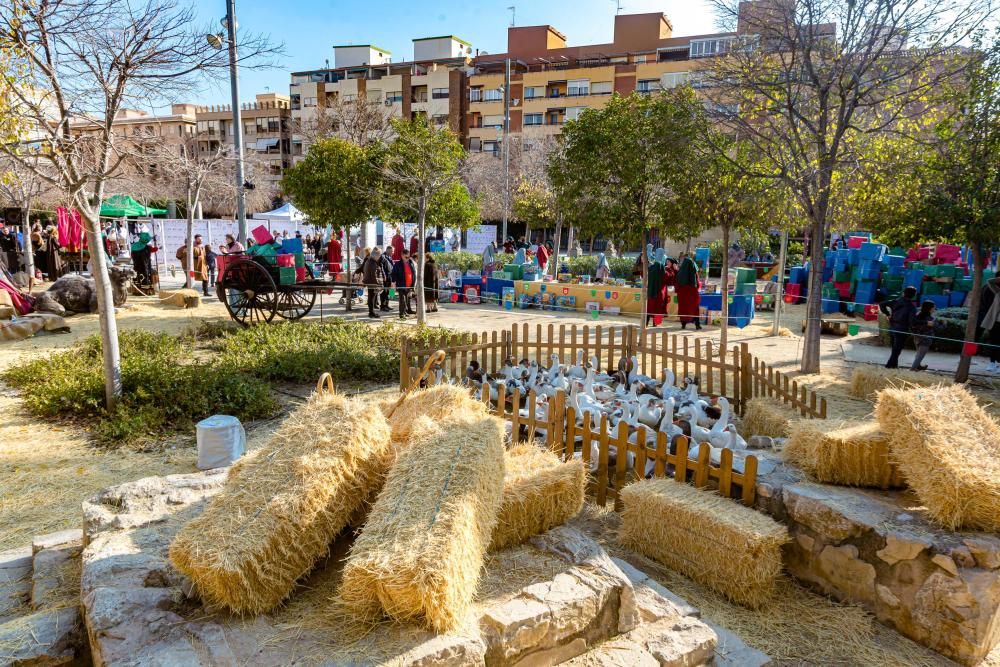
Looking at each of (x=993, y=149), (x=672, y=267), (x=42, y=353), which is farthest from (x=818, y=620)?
(x=672, y=267)

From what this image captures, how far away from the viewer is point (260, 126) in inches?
2511

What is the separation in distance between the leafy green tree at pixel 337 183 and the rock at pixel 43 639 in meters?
11.6

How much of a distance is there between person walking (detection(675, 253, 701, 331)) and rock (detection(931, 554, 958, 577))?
9.68 metres

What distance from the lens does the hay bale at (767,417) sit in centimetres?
576

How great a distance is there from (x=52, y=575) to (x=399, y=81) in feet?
195

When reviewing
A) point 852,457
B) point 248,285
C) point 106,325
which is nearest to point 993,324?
point 852,457

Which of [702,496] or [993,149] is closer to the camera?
[702,496]

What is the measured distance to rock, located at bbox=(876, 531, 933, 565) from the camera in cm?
324

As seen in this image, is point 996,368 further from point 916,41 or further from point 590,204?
point 590,204

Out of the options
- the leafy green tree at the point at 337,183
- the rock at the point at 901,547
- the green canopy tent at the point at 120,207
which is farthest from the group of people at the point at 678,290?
the green canopy tent at the point at 120,207

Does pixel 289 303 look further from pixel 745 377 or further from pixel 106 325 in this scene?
pixel 745 377

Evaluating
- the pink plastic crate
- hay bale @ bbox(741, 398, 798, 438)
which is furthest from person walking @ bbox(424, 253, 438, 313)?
hay bale @ bbox(741, 398, 798, 438)

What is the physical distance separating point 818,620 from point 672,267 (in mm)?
11366

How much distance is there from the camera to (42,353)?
8.98m
